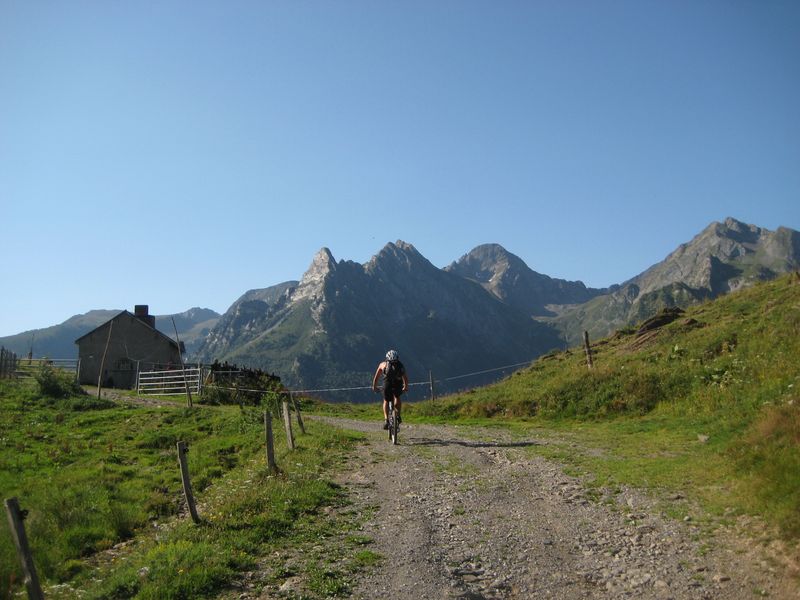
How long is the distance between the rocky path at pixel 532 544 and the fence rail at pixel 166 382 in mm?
32019

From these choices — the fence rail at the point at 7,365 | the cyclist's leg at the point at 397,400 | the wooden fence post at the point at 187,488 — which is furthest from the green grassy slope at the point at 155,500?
the fence rail at the point at 7,365

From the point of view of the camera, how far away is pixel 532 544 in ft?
30.8

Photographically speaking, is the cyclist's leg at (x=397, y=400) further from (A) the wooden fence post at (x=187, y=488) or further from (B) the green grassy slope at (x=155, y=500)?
(A) the wooden fence post at (x=187, y=488)

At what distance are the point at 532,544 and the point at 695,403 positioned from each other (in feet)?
46.5

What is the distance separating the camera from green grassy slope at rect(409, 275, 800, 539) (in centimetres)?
1091

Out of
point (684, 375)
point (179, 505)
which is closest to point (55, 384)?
point (179, 505)

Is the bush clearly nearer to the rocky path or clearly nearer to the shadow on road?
the shadow on road

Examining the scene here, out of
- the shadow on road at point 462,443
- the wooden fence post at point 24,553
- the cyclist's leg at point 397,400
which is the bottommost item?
the shadow on road at point 462,443

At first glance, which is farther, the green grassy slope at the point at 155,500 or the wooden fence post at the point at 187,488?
the wooden fence post at the point at 187,488

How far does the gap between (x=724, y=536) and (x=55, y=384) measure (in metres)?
38.6

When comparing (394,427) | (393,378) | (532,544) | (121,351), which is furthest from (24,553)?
(121,351)

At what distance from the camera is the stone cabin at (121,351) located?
56.8 m

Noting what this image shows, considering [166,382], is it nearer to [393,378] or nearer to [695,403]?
[393,378]

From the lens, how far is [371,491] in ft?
43.3
